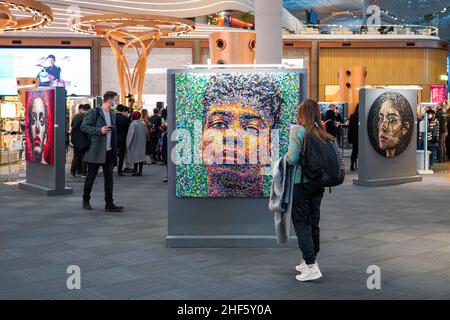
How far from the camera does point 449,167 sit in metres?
15.8

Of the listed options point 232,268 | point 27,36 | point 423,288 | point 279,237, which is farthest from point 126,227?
point 27,36

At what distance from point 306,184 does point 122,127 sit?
366 inches

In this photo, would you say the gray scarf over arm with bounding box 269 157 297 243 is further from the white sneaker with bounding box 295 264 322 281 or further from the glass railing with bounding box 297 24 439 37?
the glass railing with bounding box 297 24 439 37

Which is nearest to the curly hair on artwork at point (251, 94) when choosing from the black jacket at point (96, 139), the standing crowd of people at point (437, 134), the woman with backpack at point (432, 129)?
the black jacket at point (96, 139)

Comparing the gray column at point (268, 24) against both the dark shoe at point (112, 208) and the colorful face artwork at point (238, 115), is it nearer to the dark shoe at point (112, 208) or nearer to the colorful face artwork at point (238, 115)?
the dark shoe at point (112, 208)

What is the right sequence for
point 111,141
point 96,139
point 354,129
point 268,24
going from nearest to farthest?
point 96,139 < point 111,141 < point 268,24 < point 354,129

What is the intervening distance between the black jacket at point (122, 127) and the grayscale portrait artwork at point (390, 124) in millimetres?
5126

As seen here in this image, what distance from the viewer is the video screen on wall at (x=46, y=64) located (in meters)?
31.5

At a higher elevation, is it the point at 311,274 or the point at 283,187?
the point at 283,187

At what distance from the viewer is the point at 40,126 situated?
11.0 meters

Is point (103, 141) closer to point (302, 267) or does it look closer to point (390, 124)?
point (302, 267)

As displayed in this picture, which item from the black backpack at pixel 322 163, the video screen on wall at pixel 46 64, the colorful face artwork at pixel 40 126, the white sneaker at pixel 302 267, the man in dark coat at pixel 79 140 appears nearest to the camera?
the black backpack at pixel 322 163

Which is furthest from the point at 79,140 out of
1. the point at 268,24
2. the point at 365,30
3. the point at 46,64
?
the point at 365,30
